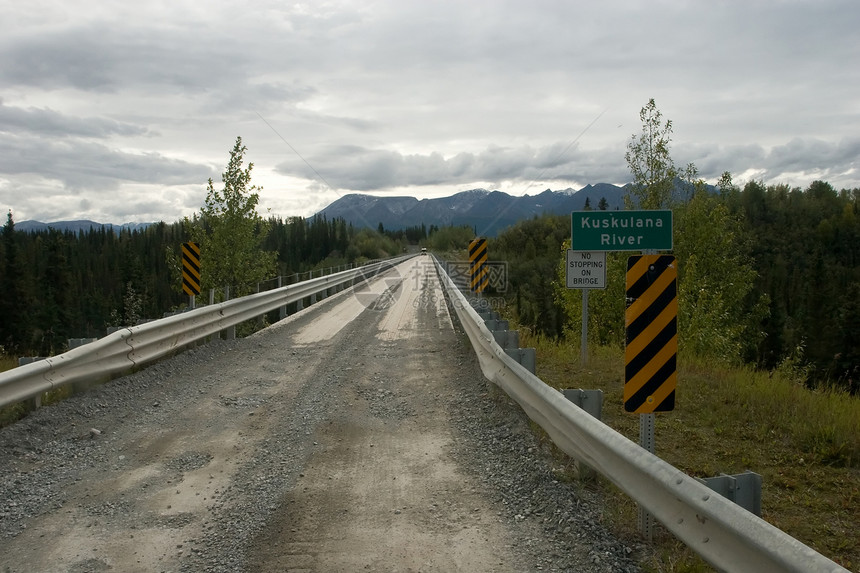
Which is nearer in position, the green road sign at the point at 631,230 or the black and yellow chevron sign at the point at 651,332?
the black and yellow chevron sign at the point at 651,332

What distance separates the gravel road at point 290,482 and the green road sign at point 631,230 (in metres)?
1.94

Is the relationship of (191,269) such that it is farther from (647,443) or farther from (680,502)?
(680,502)

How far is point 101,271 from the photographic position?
139 m

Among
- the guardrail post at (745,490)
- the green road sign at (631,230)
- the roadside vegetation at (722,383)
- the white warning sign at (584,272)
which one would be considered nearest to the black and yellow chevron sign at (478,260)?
the roadside vegetation at (722,383)

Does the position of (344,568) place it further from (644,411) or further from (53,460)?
(53,460)

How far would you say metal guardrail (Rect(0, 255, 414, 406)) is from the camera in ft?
21.4

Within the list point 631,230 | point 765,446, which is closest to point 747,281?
point 765,446

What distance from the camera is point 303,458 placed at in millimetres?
5824

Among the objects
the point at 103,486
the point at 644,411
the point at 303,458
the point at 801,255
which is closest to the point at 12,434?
the point at 103,486

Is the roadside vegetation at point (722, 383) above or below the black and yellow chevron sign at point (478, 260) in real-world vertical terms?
below

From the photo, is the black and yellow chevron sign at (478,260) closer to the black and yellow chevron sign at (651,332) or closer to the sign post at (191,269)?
the sign post at (191,269)

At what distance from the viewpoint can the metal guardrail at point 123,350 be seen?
6527mm

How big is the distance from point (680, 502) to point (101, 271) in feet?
503

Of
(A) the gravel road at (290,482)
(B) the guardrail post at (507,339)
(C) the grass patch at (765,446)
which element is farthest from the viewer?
(B) the guardrail post at (507,339)
